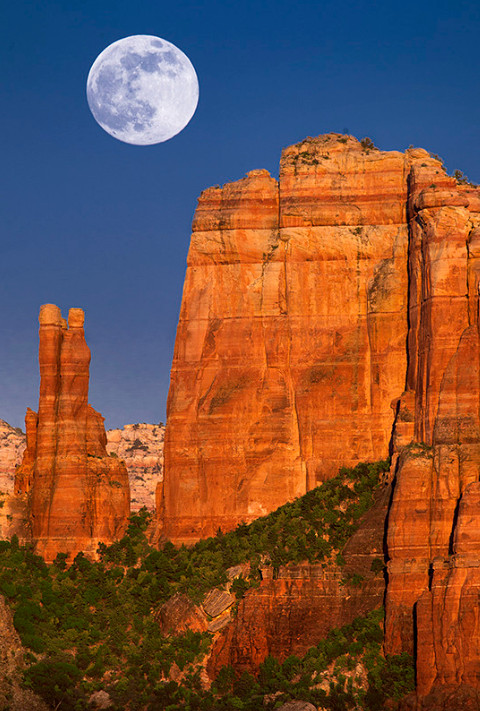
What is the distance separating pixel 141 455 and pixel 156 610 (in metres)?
62.7

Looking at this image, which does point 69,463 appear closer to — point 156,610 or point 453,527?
point 156,610

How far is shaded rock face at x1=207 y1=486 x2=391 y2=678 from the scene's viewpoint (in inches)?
3949

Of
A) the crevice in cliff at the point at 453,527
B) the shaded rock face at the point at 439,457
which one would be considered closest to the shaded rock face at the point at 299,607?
the shaded rock face at the point at 439,457

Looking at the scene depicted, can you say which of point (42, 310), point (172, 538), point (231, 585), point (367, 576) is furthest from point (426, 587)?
point (42, 310)

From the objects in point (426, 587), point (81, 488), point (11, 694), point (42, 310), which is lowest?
point (11, 694)

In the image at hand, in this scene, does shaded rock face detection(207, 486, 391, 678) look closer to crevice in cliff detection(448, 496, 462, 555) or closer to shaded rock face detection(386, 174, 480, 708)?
shaded rock face detection(386, 174, 480, 708)

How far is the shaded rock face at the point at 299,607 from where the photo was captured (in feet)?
329

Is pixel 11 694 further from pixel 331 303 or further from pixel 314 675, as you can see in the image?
pixel 331 303

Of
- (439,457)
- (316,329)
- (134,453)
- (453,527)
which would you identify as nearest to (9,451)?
(134,453)

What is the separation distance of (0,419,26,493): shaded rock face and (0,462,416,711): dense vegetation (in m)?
43.3

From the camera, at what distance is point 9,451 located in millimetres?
166000

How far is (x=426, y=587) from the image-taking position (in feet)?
324

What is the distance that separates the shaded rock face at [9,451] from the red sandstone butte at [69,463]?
39.8 metres

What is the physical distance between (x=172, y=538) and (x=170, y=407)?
8274 millimetres
